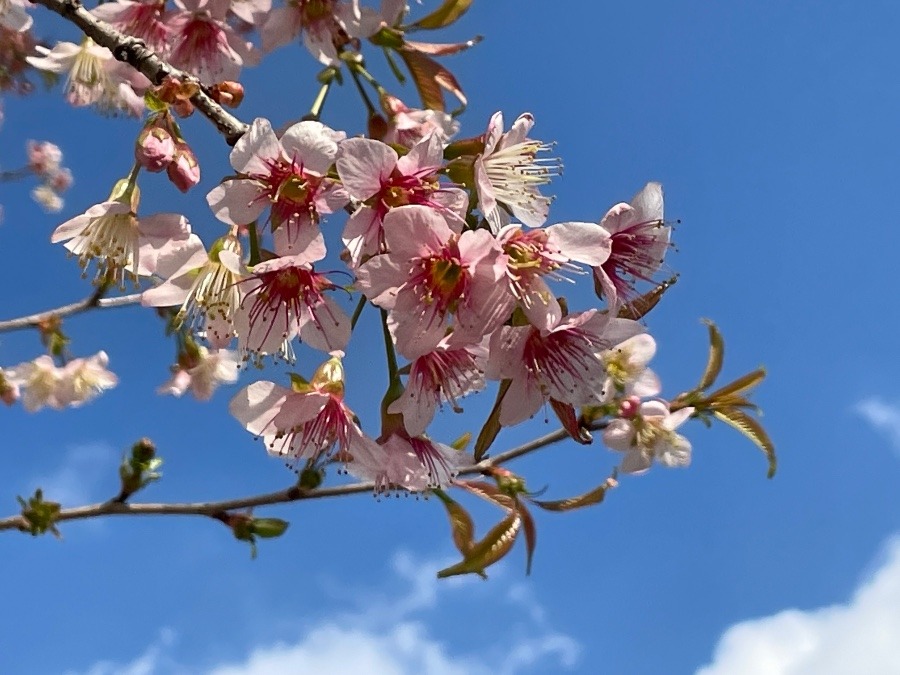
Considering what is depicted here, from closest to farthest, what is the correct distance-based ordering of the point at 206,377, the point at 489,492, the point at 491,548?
1. the point at 491,548
2. the point at 489,492
3. the point at 206,377

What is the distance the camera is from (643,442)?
91.0 inches

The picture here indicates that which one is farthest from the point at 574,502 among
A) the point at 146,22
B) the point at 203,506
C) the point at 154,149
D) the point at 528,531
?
the point at 146,22

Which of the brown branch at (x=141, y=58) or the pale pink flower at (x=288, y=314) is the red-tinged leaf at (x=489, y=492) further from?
the brown branch at (x=141, y=58)

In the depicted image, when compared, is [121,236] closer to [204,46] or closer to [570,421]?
[204,46]

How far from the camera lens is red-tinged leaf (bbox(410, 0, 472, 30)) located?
1.55m

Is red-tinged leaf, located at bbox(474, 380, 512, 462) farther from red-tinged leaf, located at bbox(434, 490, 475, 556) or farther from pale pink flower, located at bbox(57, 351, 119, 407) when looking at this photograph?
pale pink flower, located at bbox(57, 351, 119, 407)

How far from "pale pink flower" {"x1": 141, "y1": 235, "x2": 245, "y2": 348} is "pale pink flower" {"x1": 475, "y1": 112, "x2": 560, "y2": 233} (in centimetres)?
40

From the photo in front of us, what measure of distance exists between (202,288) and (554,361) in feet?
1.86

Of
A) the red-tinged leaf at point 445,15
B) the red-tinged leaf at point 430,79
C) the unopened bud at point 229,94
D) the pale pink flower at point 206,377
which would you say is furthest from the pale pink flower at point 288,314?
the pale pink flower at point 206,377

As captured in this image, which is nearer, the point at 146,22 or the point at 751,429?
the point at 146,22

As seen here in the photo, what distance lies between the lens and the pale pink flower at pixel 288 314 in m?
1.12

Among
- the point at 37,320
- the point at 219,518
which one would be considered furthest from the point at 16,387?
the point at 219,518

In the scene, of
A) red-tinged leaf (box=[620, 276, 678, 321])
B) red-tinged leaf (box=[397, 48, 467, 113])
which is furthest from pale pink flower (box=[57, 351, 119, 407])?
red-tinged leaf (box=[620, 276, 678, 321])

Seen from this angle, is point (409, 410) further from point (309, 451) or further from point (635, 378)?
point (635, 378)
